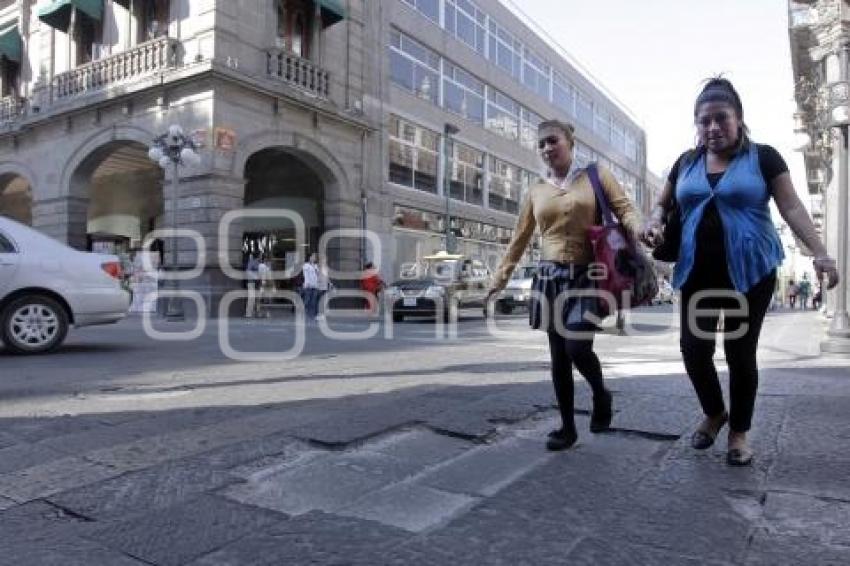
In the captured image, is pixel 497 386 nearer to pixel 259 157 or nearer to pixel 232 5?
pixel 232 5

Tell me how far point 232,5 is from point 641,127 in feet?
178

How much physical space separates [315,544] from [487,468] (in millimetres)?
1189

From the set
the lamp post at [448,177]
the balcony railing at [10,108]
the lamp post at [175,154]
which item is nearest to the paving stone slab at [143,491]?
the lamp post at [175,154]

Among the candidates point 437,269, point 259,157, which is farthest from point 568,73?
point 437,269

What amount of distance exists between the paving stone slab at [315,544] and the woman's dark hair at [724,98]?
2.39m

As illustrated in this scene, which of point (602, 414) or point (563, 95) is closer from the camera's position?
point (602, 414)

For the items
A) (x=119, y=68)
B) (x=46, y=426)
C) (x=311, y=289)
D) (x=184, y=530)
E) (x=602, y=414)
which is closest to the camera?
(x=184, y=530)

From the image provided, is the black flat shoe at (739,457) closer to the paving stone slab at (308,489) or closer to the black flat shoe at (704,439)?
the black flat shoe at (704,439)

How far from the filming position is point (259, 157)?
83.0 ft

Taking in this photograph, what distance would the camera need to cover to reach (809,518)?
2725 mm

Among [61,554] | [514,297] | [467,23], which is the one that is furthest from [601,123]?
[61,554]

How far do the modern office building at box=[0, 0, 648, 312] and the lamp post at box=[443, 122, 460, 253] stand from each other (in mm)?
140

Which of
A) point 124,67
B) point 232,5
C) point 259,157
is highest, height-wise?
point 232,5

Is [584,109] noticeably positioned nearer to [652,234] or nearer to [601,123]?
[601,123]
